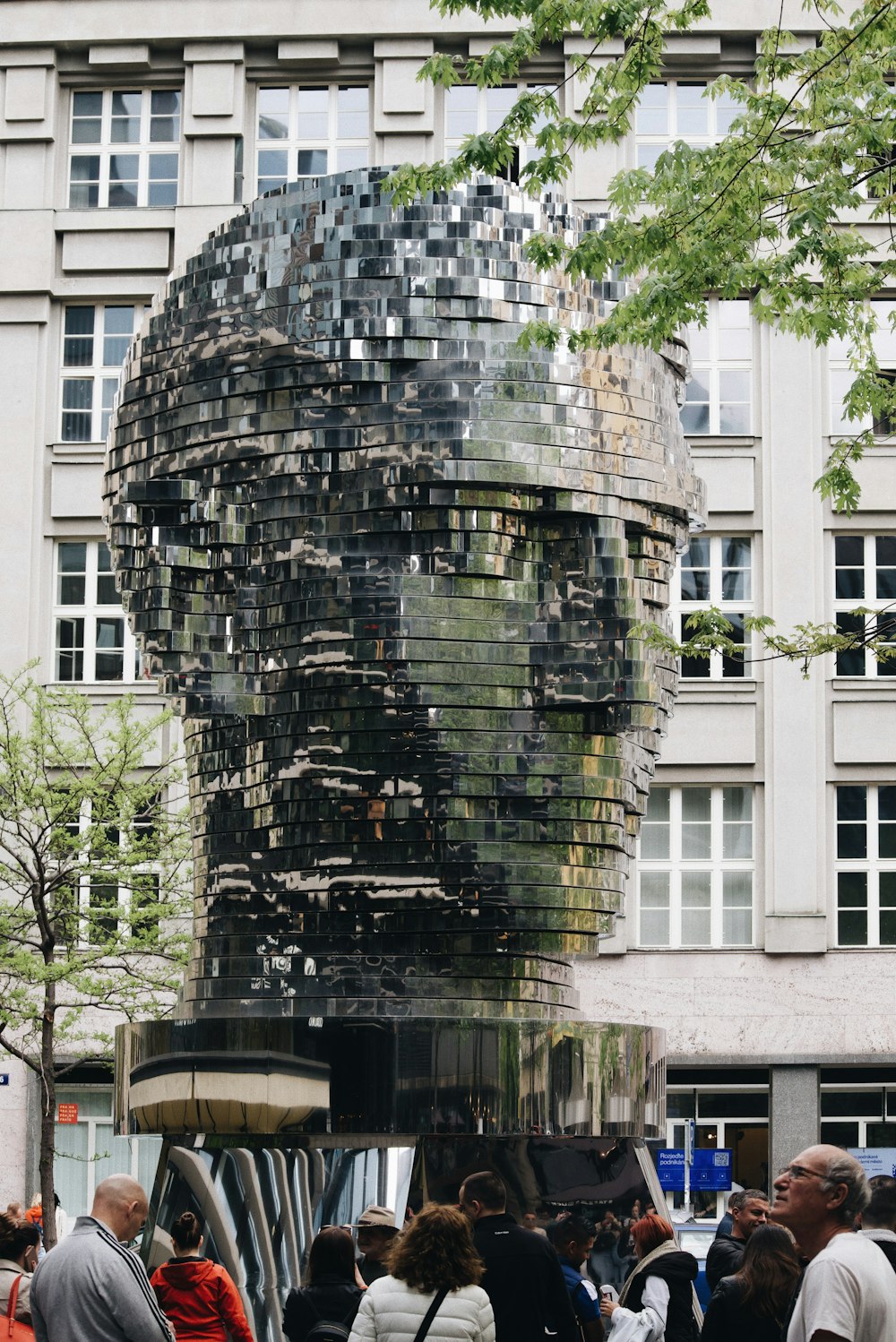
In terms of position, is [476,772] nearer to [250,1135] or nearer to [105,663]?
[250,1135]

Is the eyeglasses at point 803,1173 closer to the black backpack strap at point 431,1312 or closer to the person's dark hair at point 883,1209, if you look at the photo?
the black backpack strap at point 431,1312

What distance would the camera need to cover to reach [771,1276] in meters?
7.29

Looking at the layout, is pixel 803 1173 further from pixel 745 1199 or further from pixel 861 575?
pixel 861 575

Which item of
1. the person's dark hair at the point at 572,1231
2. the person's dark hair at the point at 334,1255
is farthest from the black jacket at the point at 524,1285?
the person's dark hair at the point at 572,1231

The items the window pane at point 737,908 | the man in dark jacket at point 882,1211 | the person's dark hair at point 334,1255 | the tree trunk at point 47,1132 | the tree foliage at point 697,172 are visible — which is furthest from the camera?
the window pane at point 737,908

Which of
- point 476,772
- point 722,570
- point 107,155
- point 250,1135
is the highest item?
point 107,155

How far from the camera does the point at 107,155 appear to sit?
33906 millimetres

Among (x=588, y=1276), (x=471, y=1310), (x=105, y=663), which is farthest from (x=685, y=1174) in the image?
(x=471, y=1310)

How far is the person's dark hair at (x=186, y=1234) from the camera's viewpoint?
805 centimetres

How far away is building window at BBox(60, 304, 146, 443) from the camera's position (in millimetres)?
33156

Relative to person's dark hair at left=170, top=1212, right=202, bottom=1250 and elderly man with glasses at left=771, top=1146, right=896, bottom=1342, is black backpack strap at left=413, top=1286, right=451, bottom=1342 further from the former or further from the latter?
person's dark hair at left=170, top=1212, right=202, bottom=1250

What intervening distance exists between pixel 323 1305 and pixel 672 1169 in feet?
67.9

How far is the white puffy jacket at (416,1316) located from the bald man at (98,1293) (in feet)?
2.04

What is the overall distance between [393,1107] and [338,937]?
3.44 ft
